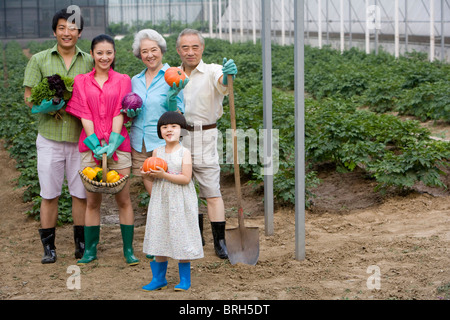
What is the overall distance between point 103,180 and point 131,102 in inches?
21.4

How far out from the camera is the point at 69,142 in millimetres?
4195

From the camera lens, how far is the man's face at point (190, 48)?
13.7ft

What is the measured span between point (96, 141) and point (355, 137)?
344cm

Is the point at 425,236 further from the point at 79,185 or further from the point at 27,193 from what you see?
the point at 27,193

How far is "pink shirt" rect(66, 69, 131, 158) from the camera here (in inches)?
158

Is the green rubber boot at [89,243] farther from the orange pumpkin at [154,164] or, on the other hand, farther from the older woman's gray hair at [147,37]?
the older woman's gray hair at [147,37]

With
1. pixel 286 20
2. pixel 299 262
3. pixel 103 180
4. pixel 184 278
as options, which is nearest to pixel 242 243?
pixel 299 262

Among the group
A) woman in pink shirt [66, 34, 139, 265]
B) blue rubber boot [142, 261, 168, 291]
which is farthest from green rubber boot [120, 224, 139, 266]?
blue rubber boot [142, 261, 168, 291]

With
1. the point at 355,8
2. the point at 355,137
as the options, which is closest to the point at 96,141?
the point at 355,137

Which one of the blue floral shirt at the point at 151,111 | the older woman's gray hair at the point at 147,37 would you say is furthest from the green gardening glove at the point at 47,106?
the older woman's gray hair at the point at 147,37

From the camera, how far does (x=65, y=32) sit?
414 cm

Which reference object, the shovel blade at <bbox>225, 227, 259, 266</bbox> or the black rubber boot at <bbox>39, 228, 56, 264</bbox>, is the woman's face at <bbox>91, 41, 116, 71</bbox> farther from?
the shovel blade at <bbox>225, 227, 259, 266</bbox>

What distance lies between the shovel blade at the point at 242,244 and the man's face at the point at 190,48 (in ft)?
3.99

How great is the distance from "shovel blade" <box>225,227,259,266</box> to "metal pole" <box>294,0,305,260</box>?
0.97 feet
